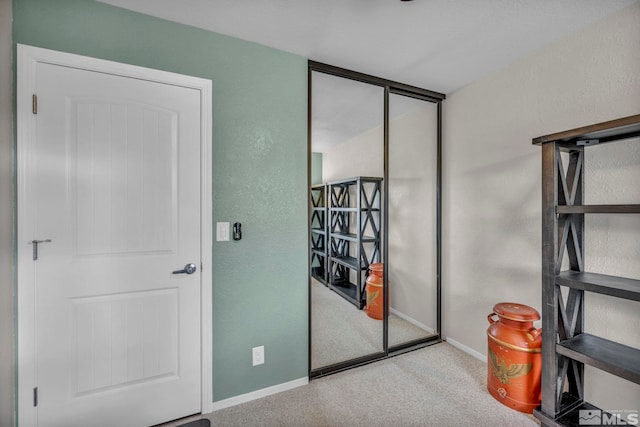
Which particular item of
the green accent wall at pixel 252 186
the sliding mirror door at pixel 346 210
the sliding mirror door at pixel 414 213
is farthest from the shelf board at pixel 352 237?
the green accent wall at pixel 252 186

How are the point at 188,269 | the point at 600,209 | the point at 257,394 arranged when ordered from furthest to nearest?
1. the point at 257,394
2. the point at 188,269
3. the point at 600,209

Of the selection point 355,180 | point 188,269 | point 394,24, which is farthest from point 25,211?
point 355,180

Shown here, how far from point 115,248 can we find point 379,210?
2.14 meters

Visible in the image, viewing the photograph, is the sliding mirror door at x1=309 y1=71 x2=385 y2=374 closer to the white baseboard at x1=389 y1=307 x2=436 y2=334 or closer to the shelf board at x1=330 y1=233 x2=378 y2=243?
the shelf board at x1=330 y1=233 x2=378 y2=243

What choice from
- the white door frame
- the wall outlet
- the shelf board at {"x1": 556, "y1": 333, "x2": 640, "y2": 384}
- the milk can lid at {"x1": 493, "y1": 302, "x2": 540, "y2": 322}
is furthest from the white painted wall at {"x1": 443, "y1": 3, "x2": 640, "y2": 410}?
the white door frame

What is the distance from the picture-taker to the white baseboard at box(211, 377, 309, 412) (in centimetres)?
186

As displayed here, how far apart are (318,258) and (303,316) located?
85cm

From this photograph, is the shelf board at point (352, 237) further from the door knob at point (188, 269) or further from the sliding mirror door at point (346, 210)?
the door knob at point (188, 269)

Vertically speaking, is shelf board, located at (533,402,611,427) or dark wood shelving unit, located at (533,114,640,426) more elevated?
dark wood shelving unit, located at (533,114,640,426)

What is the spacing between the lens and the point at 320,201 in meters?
2.81

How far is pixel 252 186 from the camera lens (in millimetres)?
1952

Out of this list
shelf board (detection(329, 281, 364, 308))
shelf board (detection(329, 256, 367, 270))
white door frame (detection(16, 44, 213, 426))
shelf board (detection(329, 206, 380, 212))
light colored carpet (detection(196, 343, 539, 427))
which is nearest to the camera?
white door frame (detection(16, 44, 213, 426))

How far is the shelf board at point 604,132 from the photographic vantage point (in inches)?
49.3

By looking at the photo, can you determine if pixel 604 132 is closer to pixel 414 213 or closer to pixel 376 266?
pixel 414 213
